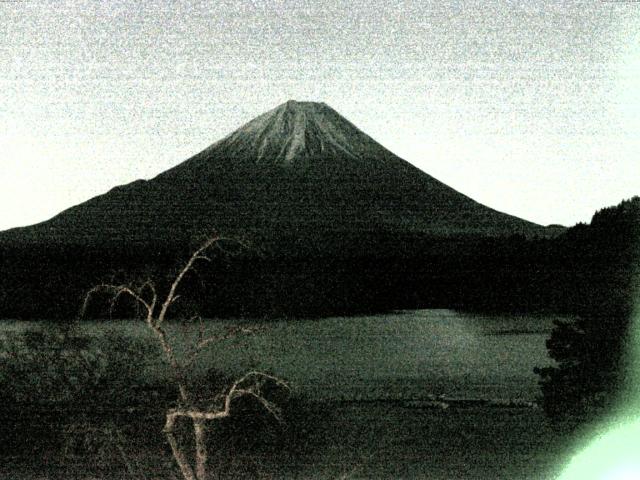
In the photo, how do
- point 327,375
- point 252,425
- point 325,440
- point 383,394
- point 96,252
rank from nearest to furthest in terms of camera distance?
A: point 252,425, point 325,440, point 383,394, point 327,375, point 96,252

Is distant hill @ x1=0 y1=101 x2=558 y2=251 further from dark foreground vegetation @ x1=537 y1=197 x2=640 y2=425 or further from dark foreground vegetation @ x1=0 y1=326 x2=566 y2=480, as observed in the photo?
dark foreground vegetation @ x1=537 y1=197 x2=640 y2=425

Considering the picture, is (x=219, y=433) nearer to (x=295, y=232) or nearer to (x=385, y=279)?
(x=385, y=279)

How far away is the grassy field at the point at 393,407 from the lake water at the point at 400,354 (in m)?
0.07

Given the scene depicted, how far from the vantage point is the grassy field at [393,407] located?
1308cm

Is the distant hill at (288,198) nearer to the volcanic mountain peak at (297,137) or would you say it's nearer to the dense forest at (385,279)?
the volcanic mountain peak at (297,137)

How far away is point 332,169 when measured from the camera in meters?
109

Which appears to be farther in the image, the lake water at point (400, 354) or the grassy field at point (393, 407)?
the lake water at point (400, 354)

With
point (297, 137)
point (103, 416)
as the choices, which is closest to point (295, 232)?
point (297, 137)

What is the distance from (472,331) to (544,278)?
11.0 metres

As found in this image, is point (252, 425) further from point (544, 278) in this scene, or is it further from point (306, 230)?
point (306, 230)

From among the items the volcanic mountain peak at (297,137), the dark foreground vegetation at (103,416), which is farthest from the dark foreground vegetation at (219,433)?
the volcanic mountain peak at (297,137)

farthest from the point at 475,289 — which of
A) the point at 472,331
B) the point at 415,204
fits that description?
the point at 415,204

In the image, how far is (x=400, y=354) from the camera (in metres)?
36.6

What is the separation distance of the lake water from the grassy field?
7 cm
